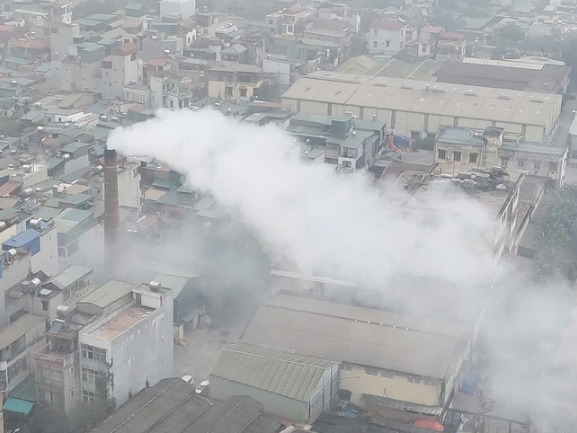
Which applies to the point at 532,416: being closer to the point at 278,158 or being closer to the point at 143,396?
the point at 143,396

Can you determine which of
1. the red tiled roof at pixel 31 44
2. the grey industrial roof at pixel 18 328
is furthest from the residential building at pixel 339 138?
the red tiled roof at pixel 31 44

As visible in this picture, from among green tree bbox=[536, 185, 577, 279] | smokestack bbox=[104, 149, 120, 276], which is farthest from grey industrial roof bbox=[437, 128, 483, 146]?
smokestack bbox=[104, 149, 120, 276]

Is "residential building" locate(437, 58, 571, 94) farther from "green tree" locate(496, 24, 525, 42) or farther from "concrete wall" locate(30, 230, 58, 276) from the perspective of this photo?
"concrete wall" locate(30, 230, 58, 276)

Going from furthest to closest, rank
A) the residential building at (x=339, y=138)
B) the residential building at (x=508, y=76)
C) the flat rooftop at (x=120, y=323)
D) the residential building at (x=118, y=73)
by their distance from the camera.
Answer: the residential building at (x=508, y=76)
the residential building at (x=118, y=73)
the residential building at (x=339, y=138)
the flat rooftop at (x=120, y=323)

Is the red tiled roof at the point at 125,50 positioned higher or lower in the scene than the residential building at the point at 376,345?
higher

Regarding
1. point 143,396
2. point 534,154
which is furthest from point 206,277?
point 534,154

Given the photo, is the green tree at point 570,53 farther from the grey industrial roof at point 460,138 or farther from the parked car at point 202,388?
the parked car at point 202,388
